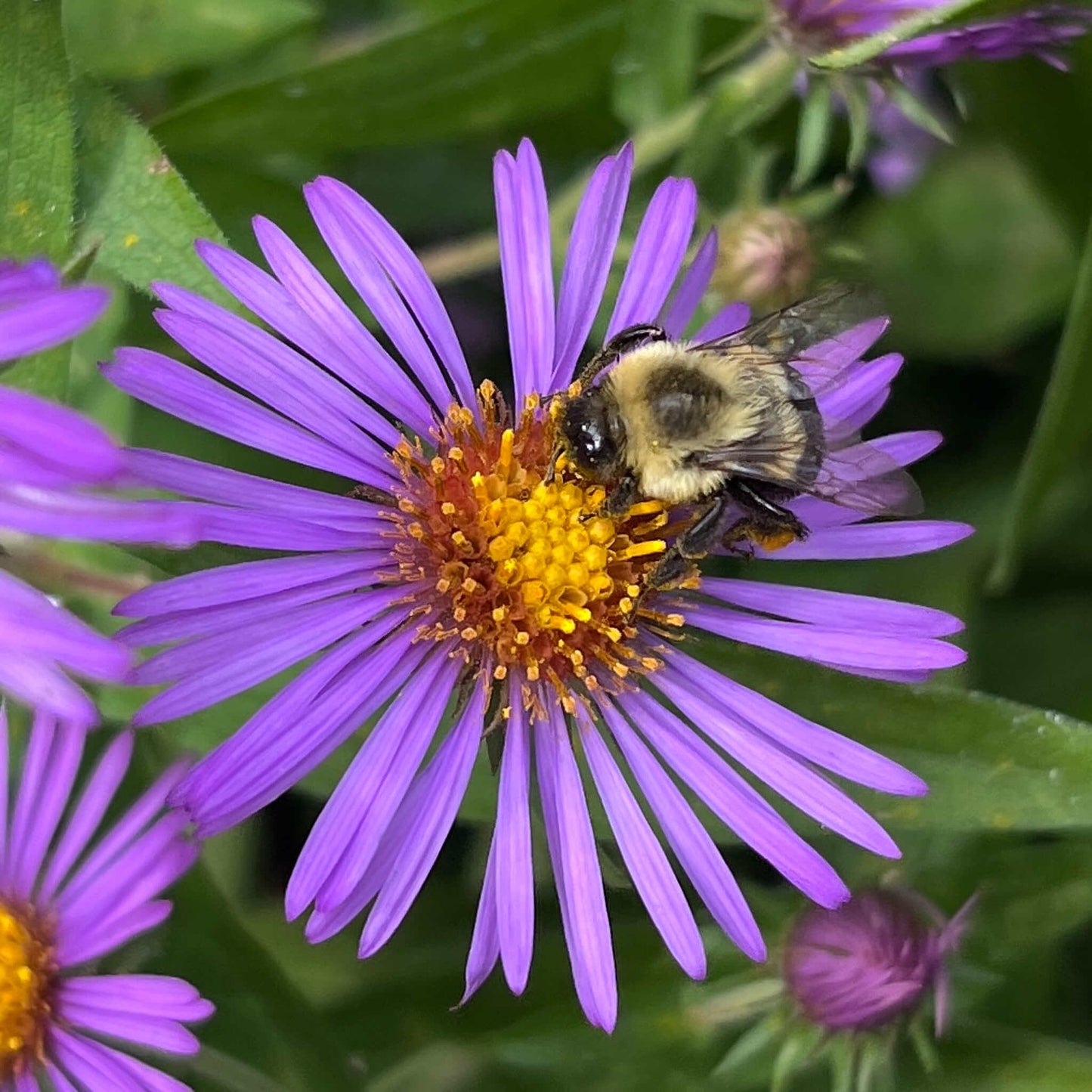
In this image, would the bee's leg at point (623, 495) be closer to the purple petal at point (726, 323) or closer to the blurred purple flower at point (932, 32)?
the purple petal at point (726, 323)

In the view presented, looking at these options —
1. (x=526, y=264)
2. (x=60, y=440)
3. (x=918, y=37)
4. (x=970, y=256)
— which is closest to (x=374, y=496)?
(x=526, y=264)

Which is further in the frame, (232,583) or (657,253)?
Answer: (657,253)

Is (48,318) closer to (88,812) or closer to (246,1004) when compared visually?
(88,812)

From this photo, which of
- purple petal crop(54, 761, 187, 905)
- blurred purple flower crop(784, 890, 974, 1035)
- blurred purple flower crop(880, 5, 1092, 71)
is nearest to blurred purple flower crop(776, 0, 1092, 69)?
blurred purple flower crop(880, 5, 1092, 71)

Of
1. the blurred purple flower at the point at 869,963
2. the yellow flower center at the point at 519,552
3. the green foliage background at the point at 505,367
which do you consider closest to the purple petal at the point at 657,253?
the yellow flower center at the point at 519,552

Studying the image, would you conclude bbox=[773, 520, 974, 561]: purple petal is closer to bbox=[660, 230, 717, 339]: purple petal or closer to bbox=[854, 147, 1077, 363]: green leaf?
bbox=[660, 230, 717, 339]: purple petal
